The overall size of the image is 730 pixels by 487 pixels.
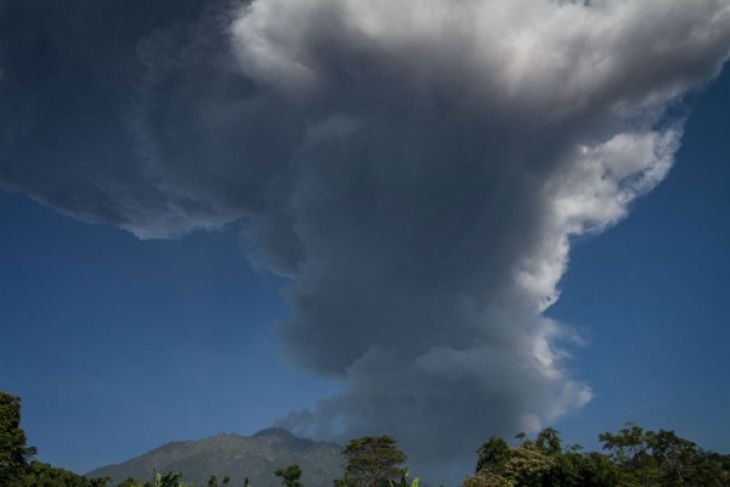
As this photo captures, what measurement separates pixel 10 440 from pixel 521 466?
193 ft

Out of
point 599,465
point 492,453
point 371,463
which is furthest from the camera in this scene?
point 371,463

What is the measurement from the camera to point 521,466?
190 ft

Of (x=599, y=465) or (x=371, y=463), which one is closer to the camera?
(x=599, y=465)

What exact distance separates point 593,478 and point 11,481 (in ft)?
213

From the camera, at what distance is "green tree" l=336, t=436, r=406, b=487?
97.7 m

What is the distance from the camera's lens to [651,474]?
67062 mm

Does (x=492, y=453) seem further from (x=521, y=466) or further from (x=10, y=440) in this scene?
(x=10, y=440)

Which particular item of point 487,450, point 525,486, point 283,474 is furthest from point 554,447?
point 283,474

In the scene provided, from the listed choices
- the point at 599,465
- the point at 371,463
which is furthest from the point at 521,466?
the point at 371,463

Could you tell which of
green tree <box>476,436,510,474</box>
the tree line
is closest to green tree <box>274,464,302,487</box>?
the tree line

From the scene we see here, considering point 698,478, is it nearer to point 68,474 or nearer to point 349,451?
point 349,451

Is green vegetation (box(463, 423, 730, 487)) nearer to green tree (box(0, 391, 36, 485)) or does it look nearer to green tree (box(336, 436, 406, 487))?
green tree (box(336, 436, 406, 487))

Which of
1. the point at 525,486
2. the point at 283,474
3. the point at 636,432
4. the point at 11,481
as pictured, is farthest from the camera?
the point at 283,474

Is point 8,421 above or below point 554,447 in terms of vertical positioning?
below
